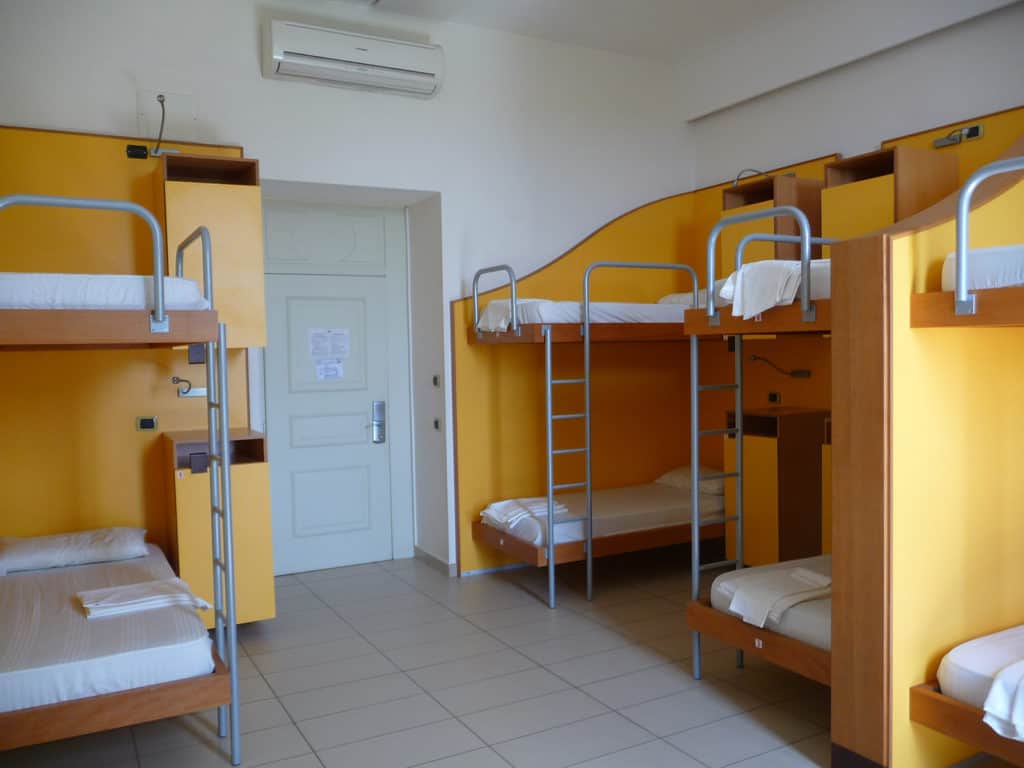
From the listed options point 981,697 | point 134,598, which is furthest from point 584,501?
point 981,697

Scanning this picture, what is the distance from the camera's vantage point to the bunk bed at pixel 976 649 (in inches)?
95.7

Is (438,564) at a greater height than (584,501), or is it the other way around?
(584,501)

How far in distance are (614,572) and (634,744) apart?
99.0 inches

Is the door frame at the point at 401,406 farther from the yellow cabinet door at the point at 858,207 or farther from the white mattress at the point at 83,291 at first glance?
the white mattress at the point at 83,291

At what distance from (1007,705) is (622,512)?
9.65ft

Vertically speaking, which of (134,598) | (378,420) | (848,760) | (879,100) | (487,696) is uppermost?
(879,100)

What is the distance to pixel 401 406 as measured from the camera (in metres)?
6.13

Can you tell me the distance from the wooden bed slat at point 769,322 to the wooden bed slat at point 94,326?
1.98 m

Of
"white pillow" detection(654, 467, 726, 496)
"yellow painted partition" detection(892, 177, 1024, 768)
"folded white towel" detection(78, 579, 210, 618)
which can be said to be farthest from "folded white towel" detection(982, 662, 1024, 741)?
Answer: "white pillow" detection(654, 467, 726, 496)

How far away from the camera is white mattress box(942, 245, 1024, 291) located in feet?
8.11

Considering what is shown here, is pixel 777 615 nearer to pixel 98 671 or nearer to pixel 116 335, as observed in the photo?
pixel 98 671

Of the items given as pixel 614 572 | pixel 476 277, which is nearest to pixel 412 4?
pixel 476 277

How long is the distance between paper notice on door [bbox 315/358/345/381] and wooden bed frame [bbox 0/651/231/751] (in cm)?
303

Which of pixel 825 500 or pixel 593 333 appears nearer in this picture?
pixel 593 333
